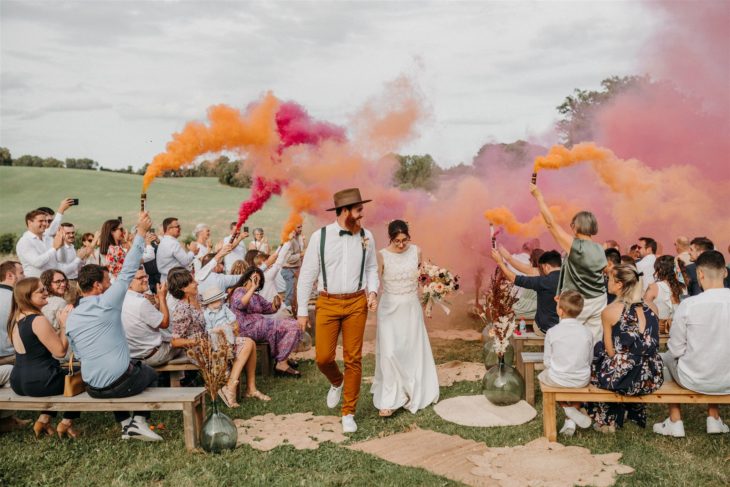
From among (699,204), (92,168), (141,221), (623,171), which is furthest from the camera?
(92,168)

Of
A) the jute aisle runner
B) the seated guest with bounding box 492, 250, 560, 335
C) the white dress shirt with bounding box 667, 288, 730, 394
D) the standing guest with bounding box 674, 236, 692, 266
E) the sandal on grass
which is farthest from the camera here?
the standing guest with bounding box 674, 236, 692, 266

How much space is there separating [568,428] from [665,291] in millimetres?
3584

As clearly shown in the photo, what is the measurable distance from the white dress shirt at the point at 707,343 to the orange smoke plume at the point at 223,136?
7.08 m

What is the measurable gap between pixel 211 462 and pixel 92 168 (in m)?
59.8

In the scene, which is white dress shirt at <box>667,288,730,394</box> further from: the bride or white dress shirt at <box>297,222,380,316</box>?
white dress shirt at <box>297,222,380,316</box>

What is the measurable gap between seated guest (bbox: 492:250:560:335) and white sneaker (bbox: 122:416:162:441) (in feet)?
14.5

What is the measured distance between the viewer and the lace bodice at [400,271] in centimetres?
762

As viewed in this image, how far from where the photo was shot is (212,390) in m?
6.11

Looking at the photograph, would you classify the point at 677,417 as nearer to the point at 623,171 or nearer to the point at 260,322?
the point at 260,322

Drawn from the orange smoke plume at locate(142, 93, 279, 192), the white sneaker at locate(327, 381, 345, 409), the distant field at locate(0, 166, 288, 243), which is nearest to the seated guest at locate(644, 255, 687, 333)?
the white sneaker at locate(327, 381, 345, 409)

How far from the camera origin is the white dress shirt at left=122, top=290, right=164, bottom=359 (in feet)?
23.9

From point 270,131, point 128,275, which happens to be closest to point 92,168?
point 270,131

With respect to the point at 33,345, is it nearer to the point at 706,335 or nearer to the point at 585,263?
the point at 585,263

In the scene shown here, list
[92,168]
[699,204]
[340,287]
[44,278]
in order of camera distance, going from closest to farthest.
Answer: [340,287], [44,278], [699,204], [92,168]
